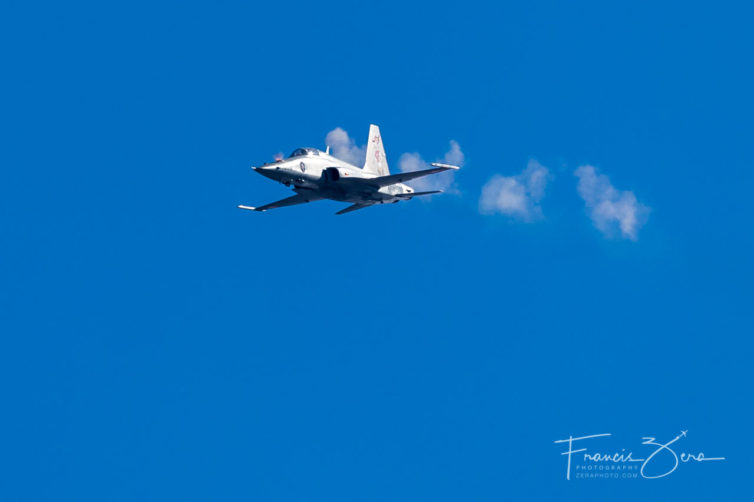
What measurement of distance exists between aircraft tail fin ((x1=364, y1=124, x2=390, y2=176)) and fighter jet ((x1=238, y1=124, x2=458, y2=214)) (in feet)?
0.34

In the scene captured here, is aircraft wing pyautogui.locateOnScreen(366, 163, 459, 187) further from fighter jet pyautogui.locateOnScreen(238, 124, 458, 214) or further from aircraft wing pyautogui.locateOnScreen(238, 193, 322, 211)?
aircraft wing pyautogui.locateOnScreen(238, 193, 322, 211)

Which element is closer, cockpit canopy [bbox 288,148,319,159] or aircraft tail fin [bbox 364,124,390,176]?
cockpit canopy [bbox 288,148,319,159]

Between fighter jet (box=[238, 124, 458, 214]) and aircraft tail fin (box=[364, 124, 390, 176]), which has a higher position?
aircraft tail fin (box=[364, 124, 390, 176])

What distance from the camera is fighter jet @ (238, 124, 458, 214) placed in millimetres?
64500

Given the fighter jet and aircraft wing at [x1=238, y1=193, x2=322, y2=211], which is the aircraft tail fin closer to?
the fighter jet

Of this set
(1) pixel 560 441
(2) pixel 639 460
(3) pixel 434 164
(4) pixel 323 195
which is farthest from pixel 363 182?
(2) pixel 639 460

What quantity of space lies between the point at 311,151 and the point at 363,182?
459 centimetres

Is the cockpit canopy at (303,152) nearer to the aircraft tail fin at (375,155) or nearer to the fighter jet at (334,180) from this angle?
the fighter jet at (334,180)

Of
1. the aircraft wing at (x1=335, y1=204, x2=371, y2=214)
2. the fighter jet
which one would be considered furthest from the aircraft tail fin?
the aircraft wing at (x1=335, y1=204, x2=371, y2=214)

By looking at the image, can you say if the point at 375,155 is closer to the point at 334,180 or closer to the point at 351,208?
the point at 351,208

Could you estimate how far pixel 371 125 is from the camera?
7688 centimetres

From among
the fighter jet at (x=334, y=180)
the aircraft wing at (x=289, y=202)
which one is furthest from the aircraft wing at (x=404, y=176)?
the aircraft wing at (x=289, y=202)

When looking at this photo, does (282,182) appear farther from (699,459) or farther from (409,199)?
(699,459)

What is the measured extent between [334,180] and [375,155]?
9610 mm
